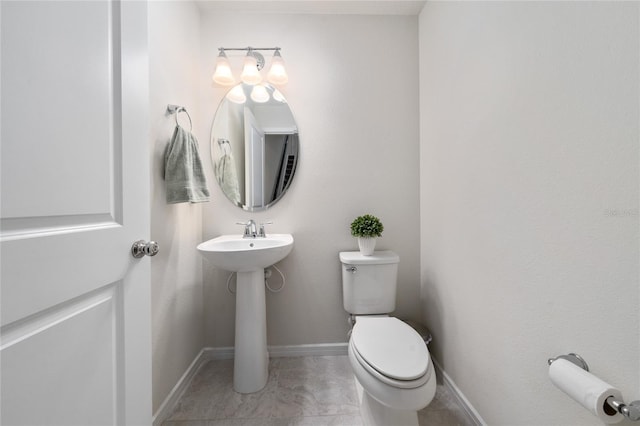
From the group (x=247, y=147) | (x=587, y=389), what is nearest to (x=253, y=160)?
(x=247, y=147)

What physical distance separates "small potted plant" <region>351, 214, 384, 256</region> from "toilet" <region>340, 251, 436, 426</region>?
0.07 metres

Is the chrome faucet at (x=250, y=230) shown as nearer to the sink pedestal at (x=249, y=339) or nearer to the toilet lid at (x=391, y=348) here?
the sink pedestal at (x=249, y=339)

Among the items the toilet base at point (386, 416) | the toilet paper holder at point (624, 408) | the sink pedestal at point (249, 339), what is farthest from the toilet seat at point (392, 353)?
the sink pedestal at point (249, 339)

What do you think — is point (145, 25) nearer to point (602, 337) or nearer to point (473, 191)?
point (473, 191)

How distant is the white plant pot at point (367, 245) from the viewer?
156 centimetres

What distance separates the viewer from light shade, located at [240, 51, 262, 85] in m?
1.58

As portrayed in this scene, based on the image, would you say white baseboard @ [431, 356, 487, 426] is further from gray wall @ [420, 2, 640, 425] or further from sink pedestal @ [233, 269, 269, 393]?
sink pedestal @ [233, 269, 269, 393]

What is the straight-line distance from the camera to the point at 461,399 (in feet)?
4.07

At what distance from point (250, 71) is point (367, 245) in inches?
52.0

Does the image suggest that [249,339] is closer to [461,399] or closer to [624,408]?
[461,399]

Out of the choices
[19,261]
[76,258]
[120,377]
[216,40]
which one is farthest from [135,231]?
[216,40]

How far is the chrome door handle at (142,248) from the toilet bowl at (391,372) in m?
0.87

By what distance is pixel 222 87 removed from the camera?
1694 mm

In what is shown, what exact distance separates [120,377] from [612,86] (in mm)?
1467
